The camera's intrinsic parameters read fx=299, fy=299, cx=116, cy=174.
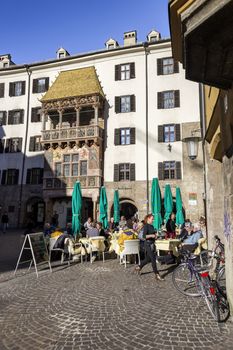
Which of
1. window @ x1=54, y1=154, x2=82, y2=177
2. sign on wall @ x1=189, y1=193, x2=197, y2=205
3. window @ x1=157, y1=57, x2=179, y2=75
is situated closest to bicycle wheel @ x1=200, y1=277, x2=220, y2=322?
sign on wall @ x1=189, y1=193, x2=197, y2=205

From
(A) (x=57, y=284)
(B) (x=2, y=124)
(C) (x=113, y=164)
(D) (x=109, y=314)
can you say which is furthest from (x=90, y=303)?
(B) (x=2, y=124)

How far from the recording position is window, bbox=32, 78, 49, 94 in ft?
97.7

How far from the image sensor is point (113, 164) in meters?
25.8

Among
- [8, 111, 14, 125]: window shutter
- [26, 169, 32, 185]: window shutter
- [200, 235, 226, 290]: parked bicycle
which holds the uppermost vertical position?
[8, 111, 14, 125]: window shutter

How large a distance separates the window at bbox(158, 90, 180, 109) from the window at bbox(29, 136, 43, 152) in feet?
38.4

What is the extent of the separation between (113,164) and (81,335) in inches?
846

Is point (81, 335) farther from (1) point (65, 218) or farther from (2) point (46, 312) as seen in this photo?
(1) point (65, 218)

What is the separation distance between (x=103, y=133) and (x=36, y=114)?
296 inches

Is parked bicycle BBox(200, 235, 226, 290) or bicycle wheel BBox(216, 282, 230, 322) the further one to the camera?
parked bicycle BBox(200, 235, 226, 290)

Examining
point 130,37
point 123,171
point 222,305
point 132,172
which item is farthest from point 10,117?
point 222,305

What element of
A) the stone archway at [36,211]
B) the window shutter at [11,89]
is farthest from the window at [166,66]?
the stone archway at [36,211]

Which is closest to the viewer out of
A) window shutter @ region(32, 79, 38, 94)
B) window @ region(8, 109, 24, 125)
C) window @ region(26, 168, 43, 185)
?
window @ region(26, 168, 43, 185)

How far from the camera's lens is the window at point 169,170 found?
24.3 m

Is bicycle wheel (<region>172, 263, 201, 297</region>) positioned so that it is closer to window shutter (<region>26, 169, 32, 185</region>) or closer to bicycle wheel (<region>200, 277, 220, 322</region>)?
bicycle wheel (<region>200, 277, 220, 322</region>)
